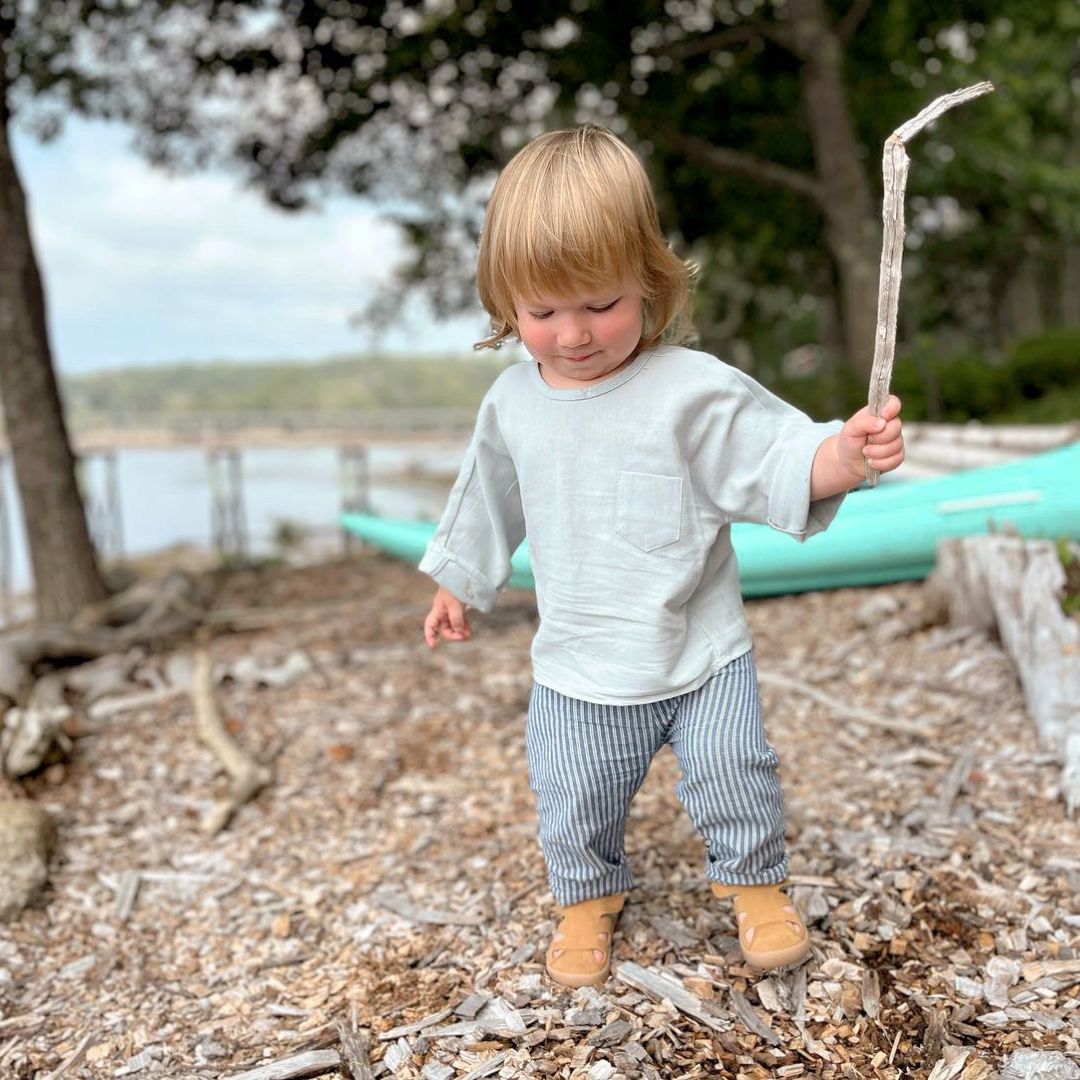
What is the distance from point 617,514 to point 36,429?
4288 millimetres

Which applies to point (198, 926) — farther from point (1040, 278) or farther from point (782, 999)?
point (1040, 278)

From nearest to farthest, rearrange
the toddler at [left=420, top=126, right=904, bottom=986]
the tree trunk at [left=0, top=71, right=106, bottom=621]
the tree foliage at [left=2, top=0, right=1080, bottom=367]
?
the toddler at [left=420, top=126, right=904, bottom=986] < the tree trunk at [left=0, top=71, right=106, bottom=621] < the tree foliage at [left=2, top=0, right=1080, bottom=367]

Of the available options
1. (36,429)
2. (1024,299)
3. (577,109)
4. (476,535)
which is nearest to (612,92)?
(577,109)

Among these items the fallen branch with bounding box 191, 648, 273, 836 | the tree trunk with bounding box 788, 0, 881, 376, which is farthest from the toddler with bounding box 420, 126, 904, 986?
the tree trunk with bounding box 788, 0, 881, 376

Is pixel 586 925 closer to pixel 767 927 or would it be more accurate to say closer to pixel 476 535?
pixel 767 927

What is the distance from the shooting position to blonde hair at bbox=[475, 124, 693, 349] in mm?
1740

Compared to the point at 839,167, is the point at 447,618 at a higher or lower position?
lower

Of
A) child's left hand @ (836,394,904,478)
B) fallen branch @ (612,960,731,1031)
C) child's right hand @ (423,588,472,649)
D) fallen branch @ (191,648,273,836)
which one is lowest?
fallen branch @ (191,648,273,836)

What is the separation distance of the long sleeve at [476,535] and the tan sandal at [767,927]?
2.40 feet

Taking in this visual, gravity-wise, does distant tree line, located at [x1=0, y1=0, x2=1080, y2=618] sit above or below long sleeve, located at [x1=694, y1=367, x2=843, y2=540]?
above

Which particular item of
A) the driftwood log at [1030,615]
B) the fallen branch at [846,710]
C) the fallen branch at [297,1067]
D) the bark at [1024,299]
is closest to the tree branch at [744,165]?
the driftwood log at [1030,615]

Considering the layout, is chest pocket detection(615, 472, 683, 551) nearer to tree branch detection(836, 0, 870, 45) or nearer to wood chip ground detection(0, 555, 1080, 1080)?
wood chip ground detection(0, 555, 1080, 1080)

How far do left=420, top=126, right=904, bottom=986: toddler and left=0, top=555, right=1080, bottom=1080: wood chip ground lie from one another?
162mm

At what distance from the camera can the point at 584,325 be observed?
1822mm
